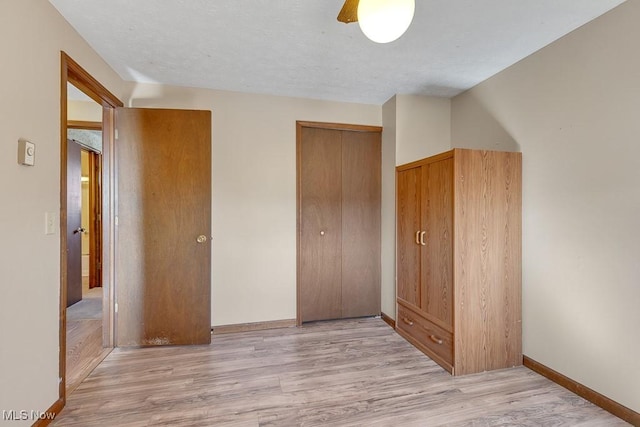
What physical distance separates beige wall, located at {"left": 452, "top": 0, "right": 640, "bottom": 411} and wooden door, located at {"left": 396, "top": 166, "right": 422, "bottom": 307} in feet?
2.67

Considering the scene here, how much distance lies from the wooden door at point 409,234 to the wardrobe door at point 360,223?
1.41ft

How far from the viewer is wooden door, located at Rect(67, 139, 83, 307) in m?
3.67

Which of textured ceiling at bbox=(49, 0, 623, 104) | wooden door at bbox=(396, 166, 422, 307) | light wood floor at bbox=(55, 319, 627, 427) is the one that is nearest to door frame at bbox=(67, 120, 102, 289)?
textured ceiling at bbox=(49, 0, 623, 104)

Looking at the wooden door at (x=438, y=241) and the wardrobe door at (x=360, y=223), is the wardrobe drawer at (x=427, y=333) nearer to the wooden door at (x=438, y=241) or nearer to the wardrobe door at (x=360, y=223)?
the wooden door at (x=438, y=241)

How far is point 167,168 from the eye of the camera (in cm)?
266

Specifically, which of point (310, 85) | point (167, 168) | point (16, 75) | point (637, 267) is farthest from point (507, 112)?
point (16, 75)

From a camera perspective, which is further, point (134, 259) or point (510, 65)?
point (134, 259)

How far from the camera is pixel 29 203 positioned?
158cm

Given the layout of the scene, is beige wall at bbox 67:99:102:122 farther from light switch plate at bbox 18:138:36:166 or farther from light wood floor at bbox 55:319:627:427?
light wood floor at bbox 55:319:627:427

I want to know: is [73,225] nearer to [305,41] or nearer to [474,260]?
[305,41]

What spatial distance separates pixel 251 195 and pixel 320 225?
0.82 metres

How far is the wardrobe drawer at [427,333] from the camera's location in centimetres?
231

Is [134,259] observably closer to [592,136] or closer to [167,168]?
[167,168]

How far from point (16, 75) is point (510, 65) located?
3313 mm
